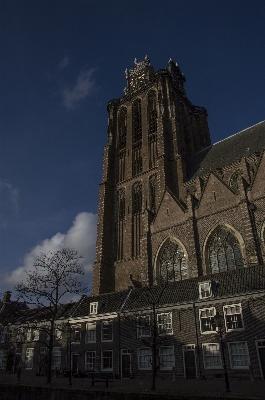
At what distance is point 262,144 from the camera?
1398 inches

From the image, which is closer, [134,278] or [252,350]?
[252,350]

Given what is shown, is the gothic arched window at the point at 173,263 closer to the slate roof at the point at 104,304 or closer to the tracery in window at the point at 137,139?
the slate roof at the point at 104,304

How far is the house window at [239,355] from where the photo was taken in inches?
723

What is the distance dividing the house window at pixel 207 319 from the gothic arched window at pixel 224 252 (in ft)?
24.6

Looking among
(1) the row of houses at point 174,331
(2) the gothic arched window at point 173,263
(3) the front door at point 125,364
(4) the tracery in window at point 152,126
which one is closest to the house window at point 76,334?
(1) the row of houses at point 174,331

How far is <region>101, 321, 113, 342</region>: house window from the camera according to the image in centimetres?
2461

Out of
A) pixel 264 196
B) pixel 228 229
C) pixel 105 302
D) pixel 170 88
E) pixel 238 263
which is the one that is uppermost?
pixel 170 88

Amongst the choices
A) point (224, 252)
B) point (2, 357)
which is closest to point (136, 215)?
point (224, 252)

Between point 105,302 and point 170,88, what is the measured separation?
117ft

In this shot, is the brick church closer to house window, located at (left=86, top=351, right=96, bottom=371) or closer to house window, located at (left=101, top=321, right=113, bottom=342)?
house window, located at (left=101, top=321, right=113, bottom=342)

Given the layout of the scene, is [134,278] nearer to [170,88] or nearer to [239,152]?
[239,152]

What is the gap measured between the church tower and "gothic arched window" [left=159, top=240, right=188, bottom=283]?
135 centimetres

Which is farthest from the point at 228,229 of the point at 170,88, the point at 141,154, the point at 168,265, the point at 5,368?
the point at 170,88

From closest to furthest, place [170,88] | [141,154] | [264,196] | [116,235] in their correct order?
1. [264,196]
2. [116,235]
3. [141,154]
4. [170,88]
